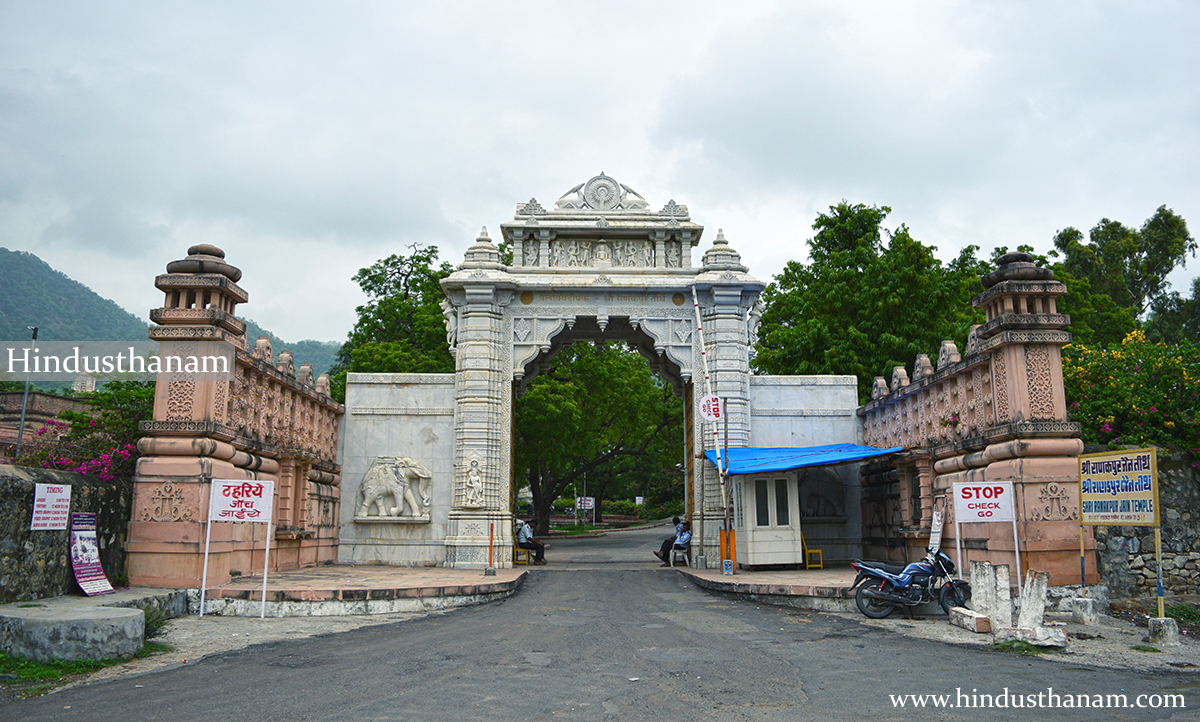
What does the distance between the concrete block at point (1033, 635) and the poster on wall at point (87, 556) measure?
422 inches

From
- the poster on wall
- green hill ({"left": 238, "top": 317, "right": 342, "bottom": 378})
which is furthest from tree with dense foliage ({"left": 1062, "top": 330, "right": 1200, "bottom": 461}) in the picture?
green hill ({"left": 238, "top": 317, "right": 342, "bottom": 378})

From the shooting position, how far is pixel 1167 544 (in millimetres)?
11039

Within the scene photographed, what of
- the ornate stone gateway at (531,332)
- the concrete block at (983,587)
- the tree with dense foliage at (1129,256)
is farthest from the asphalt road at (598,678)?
the tree with dense foliage at (1129,256)

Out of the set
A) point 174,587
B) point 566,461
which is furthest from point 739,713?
point 566,461

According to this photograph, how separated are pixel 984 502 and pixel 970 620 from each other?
172 cm

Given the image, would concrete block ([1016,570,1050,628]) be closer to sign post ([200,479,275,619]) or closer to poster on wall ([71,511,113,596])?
sign post ([200,479,275,619])

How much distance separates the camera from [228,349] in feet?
40.6

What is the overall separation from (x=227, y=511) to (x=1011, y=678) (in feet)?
31.5

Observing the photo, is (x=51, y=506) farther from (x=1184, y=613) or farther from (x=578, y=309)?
(x=1184, y=613)

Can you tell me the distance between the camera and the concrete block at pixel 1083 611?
32.5ft

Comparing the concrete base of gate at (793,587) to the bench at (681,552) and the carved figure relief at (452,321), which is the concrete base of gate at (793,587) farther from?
the carved figure relief at (452,321)

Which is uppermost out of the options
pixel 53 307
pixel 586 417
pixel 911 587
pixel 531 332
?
pixel 53 307

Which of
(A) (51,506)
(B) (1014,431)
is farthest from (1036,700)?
(A) (51,506)

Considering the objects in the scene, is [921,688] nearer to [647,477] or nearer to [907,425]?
[907,425]
